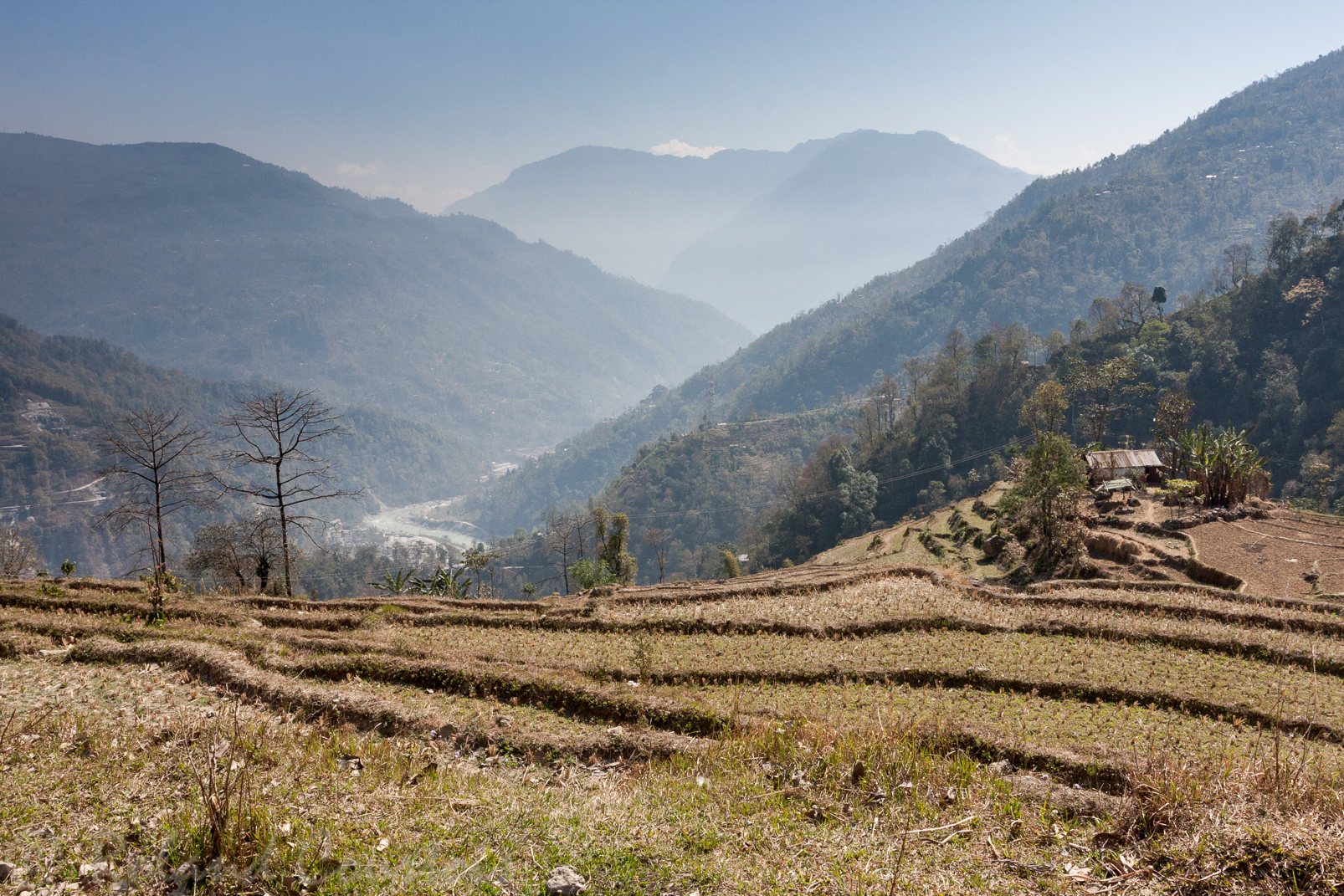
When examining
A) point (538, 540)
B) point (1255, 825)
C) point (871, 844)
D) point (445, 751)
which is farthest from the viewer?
point (538, 540)

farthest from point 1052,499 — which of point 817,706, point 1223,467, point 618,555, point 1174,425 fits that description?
point 618,555

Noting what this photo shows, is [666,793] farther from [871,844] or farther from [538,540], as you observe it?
[538,540]

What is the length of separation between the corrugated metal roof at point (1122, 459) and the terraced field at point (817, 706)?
22941 mm

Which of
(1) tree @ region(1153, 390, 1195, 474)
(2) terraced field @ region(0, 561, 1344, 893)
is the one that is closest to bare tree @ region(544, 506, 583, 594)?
(2) terraced field @ region(0, 561, 1344, 893)

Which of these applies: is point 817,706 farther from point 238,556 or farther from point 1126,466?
point 1126,466

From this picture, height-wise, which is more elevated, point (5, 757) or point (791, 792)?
point (5, 757)

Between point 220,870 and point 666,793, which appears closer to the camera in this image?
point 220,870

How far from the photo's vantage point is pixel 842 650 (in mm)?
16422

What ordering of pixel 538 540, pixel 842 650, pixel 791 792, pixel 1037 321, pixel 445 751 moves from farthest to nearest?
pixel 1037 321
pixel 538 540
pixel 842 650
pixel 445 751
pixel 791 792

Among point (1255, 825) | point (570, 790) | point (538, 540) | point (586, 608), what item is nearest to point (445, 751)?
point (570, 790)

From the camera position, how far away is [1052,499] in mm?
28719

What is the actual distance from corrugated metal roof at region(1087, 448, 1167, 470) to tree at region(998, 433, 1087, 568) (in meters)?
12.5

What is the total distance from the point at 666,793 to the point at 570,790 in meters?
1.11

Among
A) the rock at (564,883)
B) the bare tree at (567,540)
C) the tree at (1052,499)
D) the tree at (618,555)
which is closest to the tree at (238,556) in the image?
the bare tree at (567,540)
